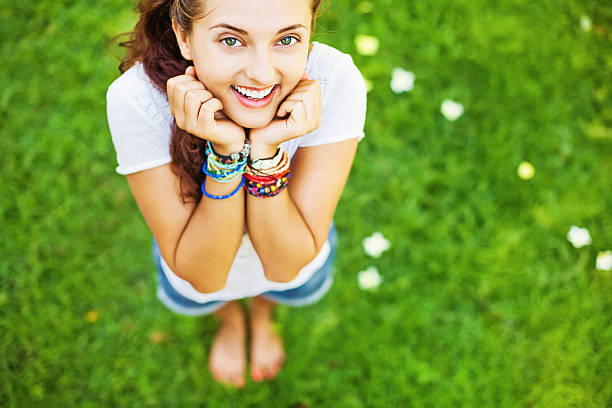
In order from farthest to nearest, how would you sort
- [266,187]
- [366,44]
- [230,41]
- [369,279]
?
1. [366,44]
2. [369,279]
3. [266,187]
4. [230,41]

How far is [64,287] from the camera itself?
9.59 feet

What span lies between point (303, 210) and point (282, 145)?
0.24 meters

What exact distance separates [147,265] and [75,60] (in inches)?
57.5

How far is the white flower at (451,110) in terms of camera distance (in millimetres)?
3330

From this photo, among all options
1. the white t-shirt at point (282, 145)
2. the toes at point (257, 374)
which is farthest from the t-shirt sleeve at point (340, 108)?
the toes at point (257, 374)

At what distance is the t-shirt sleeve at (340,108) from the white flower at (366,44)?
174 cm

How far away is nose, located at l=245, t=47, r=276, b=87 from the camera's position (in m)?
1.46

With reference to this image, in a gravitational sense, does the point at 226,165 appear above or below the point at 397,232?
above

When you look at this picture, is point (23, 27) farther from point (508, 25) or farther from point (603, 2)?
point (603, 2)

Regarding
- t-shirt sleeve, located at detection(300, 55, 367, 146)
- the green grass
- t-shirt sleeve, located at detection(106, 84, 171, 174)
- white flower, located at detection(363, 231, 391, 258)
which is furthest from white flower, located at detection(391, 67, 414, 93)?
t-shirt sleeve, located at detection(106, 84, 171, 174)

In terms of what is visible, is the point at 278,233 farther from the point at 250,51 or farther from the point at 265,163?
the point at 250,51

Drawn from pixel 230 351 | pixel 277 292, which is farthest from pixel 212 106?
pixel 230 351

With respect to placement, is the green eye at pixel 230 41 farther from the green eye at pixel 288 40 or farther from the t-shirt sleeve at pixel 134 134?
the t-shirt sleeve at pixel 134 134

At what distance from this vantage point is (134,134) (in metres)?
1.67
